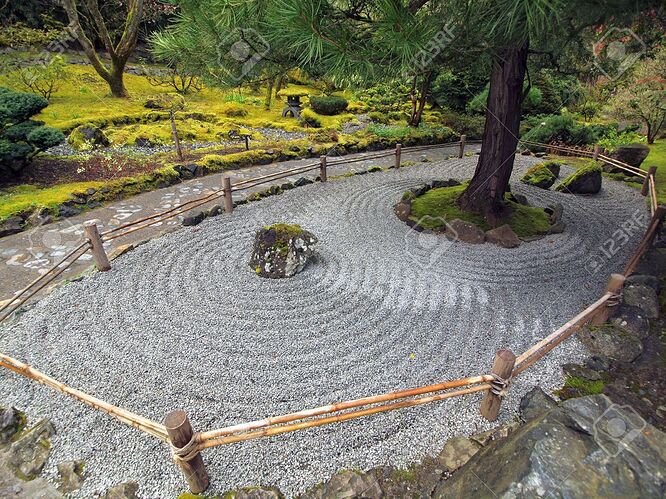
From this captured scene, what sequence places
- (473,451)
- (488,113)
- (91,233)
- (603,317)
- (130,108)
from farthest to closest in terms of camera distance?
1. (130,108)
2. (488,113)
3. (91,233)
4. (603,317)
5. (473,451)

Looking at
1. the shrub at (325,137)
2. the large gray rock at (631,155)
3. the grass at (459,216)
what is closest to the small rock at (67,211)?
the grass at (459,216)

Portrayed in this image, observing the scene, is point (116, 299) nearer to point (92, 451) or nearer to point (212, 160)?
point (92, 451)

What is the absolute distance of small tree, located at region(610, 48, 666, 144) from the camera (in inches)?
457

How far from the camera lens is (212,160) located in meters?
10.1

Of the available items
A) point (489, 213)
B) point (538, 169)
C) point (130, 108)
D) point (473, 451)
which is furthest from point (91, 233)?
point (130, 108)

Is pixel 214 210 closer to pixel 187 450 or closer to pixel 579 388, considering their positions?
pixel 187 450

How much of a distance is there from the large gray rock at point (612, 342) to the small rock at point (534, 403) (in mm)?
1142

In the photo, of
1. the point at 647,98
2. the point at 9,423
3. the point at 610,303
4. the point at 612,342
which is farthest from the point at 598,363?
the point at 647,98

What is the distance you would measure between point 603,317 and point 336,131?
12.2 metres

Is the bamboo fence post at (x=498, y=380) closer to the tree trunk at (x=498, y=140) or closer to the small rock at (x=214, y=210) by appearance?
the tree trunk at (x=498, y=140)

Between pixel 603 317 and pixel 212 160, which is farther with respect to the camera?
pixel 212 160

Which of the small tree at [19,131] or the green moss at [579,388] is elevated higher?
the small tree at [19,131]

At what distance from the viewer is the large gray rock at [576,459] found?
2057 mm

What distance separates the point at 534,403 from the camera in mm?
3271
